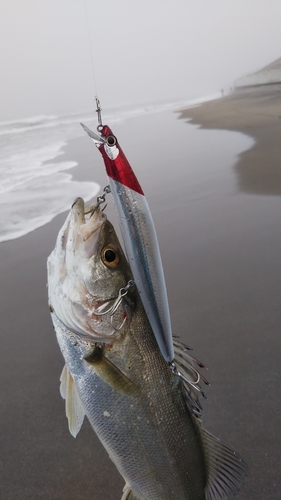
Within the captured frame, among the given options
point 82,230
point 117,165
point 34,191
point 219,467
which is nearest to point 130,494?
point 219,467

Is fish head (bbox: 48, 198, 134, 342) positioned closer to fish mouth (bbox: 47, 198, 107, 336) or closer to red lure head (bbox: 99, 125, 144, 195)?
fish mouth (bbox: 47, 198, 107, 336)

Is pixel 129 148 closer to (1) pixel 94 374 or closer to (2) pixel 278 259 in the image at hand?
(2) pixel 278 259

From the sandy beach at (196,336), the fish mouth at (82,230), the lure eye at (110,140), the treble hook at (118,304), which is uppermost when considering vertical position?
the lure eye at (110,140)

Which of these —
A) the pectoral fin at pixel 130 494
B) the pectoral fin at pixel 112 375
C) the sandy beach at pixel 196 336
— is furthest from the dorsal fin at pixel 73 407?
the sandy beach at pixel 196 336

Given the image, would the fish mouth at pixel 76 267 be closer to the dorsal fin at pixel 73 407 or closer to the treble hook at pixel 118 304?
the treble hook at pixel 118 304

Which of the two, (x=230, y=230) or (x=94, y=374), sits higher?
(x=94, y=374)

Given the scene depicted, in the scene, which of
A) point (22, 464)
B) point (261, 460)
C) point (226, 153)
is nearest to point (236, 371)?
point (261, 460)

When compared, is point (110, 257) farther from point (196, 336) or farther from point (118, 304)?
point (196, 336)

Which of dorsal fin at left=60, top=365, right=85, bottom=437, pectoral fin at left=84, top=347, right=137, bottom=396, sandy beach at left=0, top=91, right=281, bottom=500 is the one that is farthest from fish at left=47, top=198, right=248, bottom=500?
sandy beach at left=0, top=91, right=281, bottom=500
